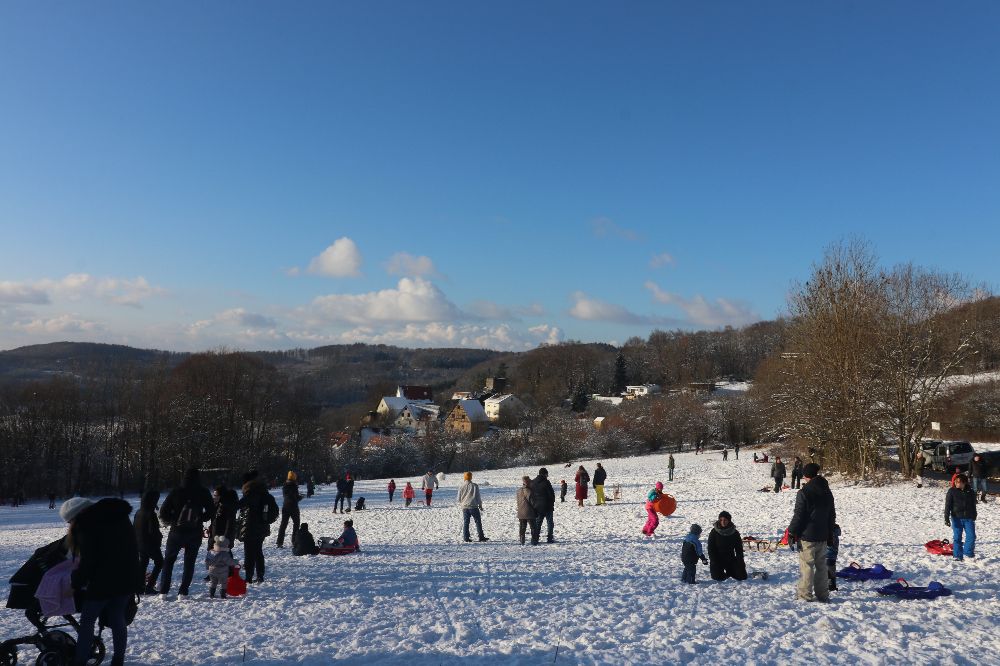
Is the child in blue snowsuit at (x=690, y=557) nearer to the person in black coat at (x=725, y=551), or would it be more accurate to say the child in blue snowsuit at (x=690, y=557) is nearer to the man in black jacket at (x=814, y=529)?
the person in black coat at (x=725, y=551)

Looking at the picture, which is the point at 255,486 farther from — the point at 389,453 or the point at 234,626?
the point at 389,453

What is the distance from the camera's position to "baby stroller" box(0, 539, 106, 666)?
5.22 m

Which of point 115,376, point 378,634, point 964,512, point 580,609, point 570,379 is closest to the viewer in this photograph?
point 378,634

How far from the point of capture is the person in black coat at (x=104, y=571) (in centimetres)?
523

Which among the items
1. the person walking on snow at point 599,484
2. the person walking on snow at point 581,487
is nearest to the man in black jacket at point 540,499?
the person walking on snow at point 581,487

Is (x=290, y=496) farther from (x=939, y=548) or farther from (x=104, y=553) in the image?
(x=939, y=548)

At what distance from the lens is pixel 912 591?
7.88m

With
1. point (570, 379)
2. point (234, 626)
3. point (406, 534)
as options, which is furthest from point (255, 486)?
point (570, 379)

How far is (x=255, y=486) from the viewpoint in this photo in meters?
9.07

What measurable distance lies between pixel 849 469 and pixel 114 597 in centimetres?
2898

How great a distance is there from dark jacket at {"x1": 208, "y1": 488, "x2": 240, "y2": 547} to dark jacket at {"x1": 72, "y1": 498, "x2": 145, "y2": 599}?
306 centimetres

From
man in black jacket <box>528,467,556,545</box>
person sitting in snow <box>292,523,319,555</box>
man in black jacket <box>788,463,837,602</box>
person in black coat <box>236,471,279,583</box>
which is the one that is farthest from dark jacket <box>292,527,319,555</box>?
man in black jacket <box>788,463,837,602</box>

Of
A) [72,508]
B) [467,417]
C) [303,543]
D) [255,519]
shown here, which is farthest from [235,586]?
[467,417]

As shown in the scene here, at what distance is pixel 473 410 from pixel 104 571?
102 meters
